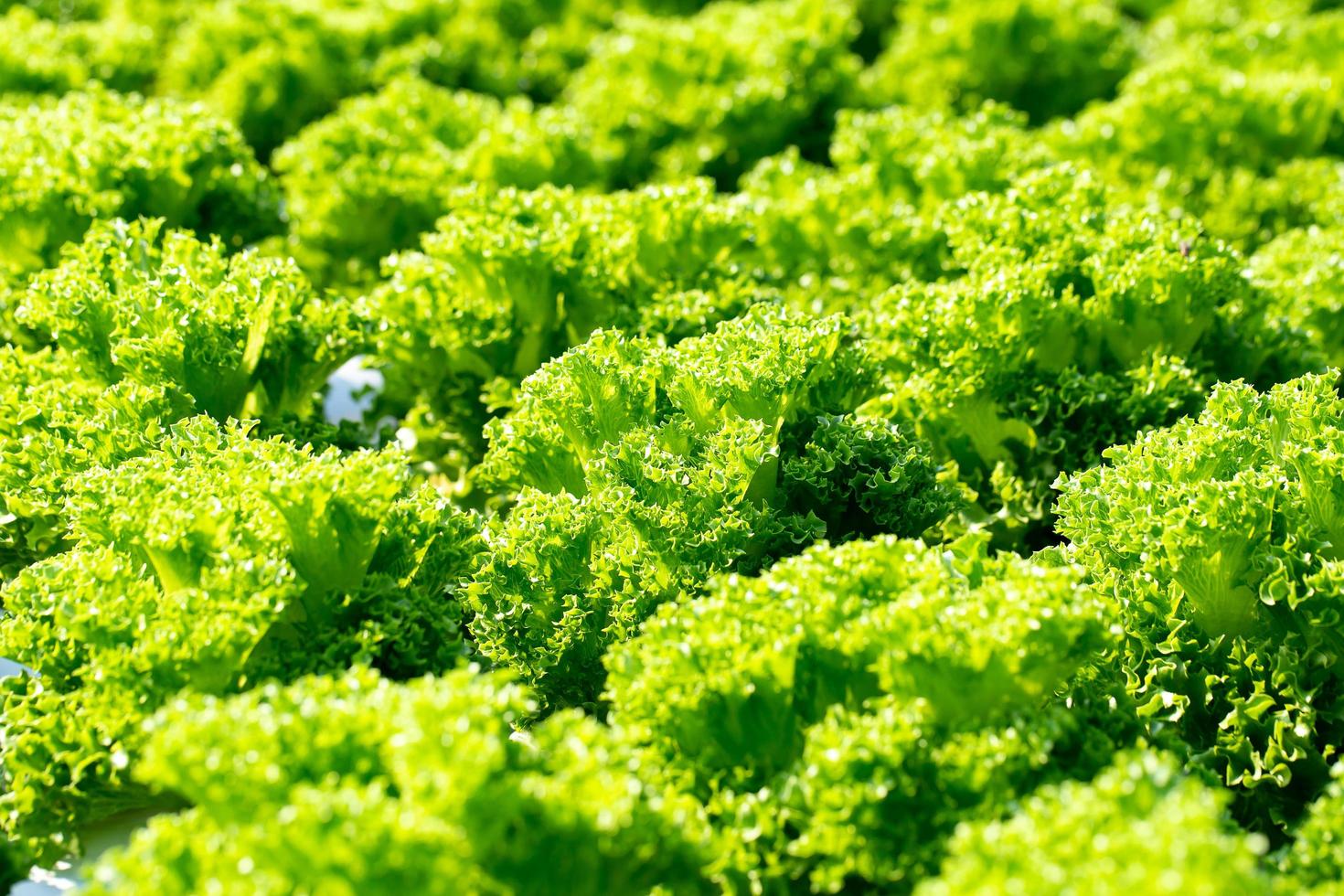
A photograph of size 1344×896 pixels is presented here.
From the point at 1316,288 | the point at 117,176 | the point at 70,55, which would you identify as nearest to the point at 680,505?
the point at 1316,288

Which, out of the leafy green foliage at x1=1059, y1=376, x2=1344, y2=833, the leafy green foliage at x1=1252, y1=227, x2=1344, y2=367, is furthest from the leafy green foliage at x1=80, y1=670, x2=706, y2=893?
the leafy green foliage at x1=1252, y1=227, x2=1344, y2=367

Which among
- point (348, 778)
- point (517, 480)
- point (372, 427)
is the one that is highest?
point (348, 778)

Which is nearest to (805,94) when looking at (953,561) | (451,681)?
(953,561)

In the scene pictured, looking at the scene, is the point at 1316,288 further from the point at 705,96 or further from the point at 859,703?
the point at 705,96

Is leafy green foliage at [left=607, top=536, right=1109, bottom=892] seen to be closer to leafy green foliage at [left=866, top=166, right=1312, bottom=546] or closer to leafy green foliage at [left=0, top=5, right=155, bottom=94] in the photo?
leafy green foliage at [left=866, top=166, right=1312, bottom=546]

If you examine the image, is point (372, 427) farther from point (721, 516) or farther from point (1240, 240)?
point (1240, 240)
